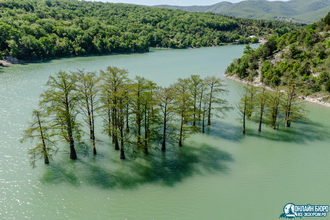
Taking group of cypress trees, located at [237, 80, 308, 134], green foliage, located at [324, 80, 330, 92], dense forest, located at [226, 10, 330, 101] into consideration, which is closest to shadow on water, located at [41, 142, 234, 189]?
group of cypress trees, located at [237, 80, 308, 134]

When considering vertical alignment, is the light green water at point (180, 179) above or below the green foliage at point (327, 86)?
below

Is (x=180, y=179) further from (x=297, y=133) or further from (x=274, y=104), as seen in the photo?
(x=297, y=133)

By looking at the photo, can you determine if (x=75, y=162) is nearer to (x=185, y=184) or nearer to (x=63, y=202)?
(x=63, y=202)

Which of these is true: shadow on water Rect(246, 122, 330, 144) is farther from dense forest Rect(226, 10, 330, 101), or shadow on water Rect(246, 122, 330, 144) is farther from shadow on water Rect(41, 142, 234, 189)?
shadow on water Rect(41, 142, 234, 189)

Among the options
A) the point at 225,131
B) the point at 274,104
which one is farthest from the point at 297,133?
the point at 225,131

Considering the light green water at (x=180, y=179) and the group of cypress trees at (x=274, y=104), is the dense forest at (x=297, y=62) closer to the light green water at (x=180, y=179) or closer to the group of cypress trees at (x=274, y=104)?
the group of cypress trees at (x=274, y=104)

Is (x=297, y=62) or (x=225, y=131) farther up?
(x=297, y=62)

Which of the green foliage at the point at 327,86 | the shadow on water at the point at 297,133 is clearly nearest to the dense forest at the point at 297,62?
the green foliage at the point at 327,86
